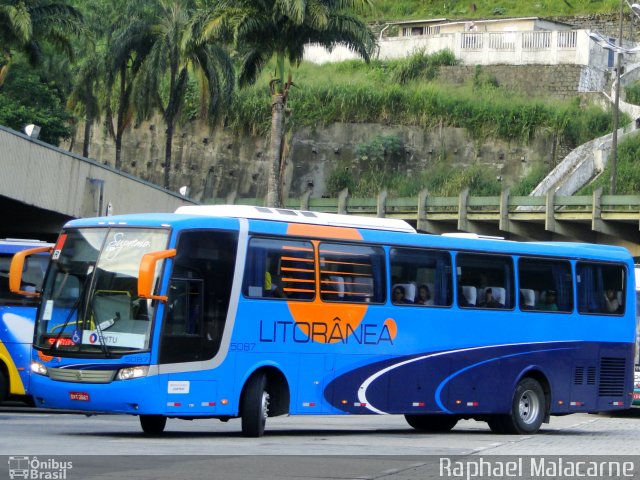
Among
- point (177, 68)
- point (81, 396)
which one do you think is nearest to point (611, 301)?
point (81, 396)

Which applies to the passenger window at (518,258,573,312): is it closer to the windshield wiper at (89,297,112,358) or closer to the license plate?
the windshield wiper at (89,297,112,358)

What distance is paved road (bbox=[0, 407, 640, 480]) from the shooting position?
13.3 metres

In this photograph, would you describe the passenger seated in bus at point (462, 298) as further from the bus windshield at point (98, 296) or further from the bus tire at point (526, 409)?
the bus windshield at point (98, 296)

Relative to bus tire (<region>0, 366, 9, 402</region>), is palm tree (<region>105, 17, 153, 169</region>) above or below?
above

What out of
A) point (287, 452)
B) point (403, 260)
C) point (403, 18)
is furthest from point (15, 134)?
point (403, 18)

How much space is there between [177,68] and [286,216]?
40.0 metres

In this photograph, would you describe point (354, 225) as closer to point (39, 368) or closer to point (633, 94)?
point (39, 368)

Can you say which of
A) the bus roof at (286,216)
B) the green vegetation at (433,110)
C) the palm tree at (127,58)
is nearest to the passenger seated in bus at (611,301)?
the bus roof at (286,216)

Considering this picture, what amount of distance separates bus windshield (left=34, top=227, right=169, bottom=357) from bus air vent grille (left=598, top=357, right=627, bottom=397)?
958 centimetres

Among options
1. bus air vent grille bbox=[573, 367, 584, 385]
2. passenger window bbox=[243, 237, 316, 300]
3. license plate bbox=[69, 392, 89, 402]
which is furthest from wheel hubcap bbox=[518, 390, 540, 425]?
license plate bbox=[69, 392, 89, 402]

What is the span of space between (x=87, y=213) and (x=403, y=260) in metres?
16.1

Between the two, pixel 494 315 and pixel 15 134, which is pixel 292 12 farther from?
pixel 494 315

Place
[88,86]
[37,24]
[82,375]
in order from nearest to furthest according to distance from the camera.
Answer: [82,375] → [37,24] → [88,86]

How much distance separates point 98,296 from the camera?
56.3 feet
